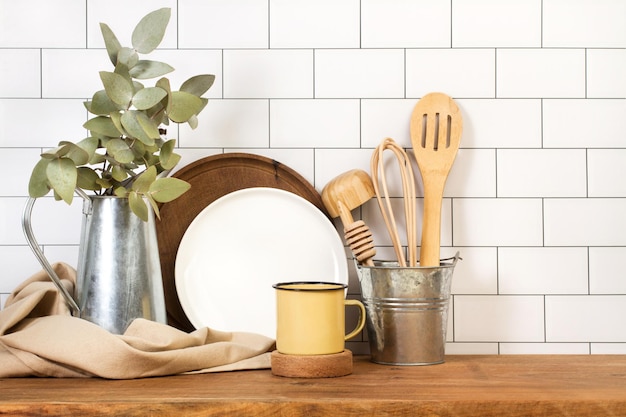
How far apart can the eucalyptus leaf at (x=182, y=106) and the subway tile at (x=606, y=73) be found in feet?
2.47

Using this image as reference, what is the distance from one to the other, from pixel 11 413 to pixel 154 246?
0.38 meters

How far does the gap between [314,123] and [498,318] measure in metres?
0.51

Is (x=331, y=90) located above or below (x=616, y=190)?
above

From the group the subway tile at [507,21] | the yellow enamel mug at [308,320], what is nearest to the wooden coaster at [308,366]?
the yellow enamel mug at [308,320]

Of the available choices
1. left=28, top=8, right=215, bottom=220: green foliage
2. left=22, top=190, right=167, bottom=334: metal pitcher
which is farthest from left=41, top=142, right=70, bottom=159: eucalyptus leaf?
left=22, top=190, right=167, bottom=334: metal pitcher

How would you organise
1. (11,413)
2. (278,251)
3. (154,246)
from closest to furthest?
(11,413)
(154,246)
(278,251)

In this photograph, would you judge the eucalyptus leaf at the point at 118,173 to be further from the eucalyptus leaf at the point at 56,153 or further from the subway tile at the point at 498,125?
the subway tile at the point at 498,125

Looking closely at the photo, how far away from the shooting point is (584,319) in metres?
1.39

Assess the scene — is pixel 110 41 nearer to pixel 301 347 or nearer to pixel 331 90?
pixel 331 90

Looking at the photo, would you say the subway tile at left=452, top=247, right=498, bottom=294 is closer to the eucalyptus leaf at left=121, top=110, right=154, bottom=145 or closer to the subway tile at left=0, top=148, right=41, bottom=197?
the eucalyptus leaf at left=121, top=110, right=154, bottom=145

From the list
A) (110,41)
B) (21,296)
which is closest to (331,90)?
(110,41)

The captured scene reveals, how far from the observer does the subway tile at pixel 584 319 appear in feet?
4.57

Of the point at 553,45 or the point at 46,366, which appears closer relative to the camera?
the point at 46,366

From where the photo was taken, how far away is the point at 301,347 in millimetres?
1121
